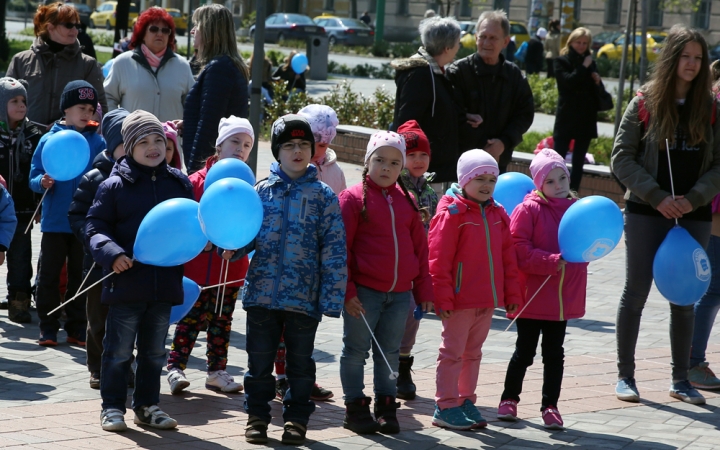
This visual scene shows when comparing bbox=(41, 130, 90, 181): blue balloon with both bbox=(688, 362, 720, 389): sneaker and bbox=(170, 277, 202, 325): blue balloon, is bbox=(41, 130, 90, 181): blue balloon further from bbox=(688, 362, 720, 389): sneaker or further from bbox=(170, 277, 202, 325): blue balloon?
bbox=(688, 362, 720, 389): sneaker

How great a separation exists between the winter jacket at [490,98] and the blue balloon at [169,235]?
4061mm

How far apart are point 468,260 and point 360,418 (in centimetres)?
106

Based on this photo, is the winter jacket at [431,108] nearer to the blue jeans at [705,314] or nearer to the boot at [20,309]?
the blue jeans at [705,314]

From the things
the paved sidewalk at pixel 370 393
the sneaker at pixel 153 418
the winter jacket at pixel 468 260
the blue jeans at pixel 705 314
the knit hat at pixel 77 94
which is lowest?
the paved sidewalk at pixel 370 393

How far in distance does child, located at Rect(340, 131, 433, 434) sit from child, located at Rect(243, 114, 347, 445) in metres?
0.27

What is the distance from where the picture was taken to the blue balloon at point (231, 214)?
4957 mm

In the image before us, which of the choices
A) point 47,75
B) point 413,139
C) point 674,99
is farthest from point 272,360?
point 47,75

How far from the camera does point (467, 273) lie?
579cm

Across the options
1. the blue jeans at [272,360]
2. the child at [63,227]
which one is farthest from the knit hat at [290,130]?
the child at [63,227]

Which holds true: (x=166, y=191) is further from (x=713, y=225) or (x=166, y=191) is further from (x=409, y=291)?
(x=713, y=225)

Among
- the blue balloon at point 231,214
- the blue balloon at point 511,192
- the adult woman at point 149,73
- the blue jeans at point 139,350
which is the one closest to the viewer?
the blue balloon at point 231,214

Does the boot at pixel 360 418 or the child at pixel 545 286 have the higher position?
the child at pixel 545 286

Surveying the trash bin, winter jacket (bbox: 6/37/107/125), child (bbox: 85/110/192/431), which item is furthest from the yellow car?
child (bbox: 85/110/192/431)

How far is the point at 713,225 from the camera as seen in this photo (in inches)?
289
